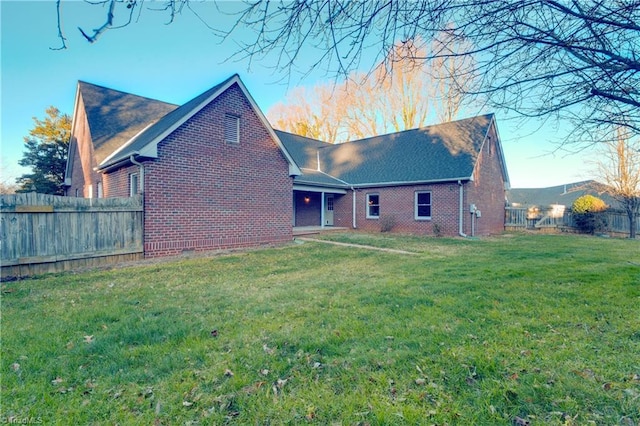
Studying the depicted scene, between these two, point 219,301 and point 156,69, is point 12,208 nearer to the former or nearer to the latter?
point 156,69

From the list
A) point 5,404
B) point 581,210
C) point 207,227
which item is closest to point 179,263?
point 207,227

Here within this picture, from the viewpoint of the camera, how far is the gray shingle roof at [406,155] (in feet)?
52.1

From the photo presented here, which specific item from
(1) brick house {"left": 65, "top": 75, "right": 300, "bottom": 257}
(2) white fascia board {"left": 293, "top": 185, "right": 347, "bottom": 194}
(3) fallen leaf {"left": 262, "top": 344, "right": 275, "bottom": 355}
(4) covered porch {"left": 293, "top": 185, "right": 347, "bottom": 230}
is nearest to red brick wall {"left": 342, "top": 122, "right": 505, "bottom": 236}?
(4) covered porch {"left": 293, "top": 185, "right": 347, "bottom": 230}

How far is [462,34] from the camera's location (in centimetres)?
284

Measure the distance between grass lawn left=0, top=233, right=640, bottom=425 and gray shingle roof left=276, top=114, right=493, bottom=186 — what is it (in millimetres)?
10289

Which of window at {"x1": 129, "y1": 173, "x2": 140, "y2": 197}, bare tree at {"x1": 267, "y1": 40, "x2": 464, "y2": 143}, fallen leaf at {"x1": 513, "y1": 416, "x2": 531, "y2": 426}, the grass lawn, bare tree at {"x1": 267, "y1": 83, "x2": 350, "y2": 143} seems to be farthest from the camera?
bare tree at {"x1": 267, "y1": 83, "x2": 350, "y2": 143}

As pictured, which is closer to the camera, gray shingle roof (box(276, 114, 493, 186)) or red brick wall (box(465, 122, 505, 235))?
red brick wall (box(465, 122, 505, 235))

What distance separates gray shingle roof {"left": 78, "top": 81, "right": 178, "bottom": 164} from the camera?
43.1 feet

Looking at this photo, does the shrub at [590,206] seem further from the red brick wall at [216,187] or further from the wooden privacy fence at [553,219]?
the red brick wall at [216,187]

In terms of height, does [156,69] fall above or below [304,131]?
below

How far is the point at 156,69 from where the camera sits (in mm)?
6133

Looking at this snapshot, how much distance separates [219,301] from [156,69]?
4720 millimetres

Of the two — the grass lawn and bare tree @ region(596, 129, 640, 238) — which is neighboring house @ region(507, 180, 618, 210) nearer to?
bare tree @ region(596, 129, 640, 238)

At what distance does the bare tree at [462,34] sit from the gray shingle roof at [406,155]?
1233 cm
